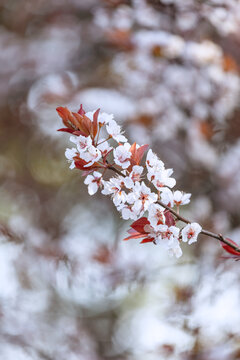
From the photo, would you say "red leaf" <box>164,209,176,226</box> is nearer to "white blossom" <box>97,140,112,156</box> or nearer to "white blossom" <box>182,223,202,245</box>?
"white blossom" <box>182,223,202,245</box>

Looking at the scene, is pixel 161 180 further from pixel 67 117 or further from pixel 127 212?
pixel 67 117

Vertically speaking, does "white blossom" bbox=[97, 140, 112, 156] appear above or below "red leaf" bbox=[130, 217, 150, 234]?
above

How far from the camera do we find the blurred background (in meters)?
1.91

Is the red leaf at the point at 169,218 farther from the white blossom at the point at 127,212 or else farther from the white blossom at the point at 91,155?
the white blossom at the point at 91,155

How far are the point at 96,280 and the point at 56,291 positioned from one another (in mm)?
671

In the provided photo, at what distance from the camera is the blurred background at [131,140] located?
6.27 feet

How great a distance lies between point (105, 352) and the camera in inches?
96.9

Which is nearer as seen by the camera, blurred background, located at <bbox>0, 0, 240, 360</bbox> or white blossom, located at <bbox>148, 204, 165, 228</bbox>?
white blossom, located at <bbox>148, 204, 165, 228</bbox>

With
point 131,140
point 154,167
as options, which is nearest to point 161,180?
point 154,167

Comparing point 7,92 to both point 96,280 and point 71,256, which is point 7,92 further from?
point 96,280

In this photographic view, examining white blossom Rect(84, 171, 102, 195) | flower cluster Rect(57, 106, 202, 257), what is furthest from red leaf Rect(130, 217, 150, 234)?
white blossom Rect(84, 171, 102, 195)

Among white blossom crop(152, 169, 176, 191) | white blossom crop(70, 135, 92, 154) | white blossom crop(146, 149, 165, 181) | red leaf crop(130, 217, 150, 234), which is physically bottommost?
red leaf crop(130, 217, 150, 234)

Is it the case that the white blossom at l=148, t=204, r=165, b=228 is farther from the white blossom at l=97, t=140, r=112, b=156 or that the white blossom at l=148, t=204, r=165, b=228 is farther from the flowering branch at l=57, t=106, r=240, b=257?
the white blossom at l=97, t=140, r=112, b=156

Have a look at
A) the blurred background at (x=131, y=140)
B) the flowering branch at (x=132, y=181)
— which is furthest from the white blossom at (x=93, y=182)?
the blurred background at (x=131, y=140)
